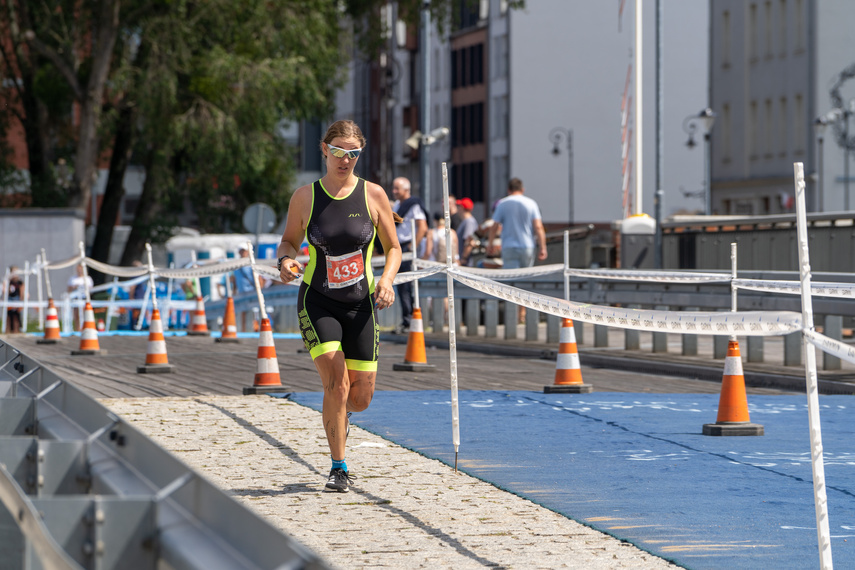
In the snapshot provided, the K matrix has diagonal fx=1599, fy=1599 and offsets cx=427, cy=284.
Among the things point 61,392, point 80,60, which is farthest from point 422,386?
point 80,60

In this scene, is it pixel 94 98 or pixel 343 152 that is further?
pixel 94 98

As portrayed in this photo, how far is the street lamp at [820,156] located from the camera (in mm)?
49438

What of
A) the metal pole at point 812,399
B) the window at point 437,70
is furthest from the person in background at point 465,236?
the window at point 437,70

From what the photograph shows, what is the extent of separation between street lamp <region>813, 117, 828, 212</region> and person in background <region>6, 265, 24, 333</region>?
27544 millimetres

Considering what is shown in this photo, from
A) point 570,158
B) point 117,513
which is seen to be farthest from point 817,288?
point 570,158

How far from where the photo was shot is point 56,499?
10.1 ft

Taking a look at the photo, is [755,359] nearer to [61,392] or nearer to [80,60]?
[61,392]

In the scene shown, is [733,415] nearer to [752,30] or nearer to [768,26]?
[768,26]

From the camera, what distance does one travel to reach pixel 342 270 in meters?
7.55

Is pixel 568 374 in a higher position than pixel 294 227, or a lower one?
lower

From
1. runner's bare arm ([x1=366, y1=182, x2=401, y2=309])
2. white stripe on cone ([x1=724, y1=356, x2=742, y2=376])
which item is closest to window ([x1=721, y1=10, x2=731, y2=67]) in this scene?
white stripe on cone ([x1=724, y1=356, x2=742, y2=376])

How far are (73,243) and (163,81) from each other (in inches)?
163

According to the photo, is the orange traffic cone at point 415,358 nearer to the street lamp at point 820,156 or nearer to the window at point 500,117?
Result: the street lamp at point 820,156

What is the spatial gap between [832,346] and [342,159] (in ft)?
9.14
